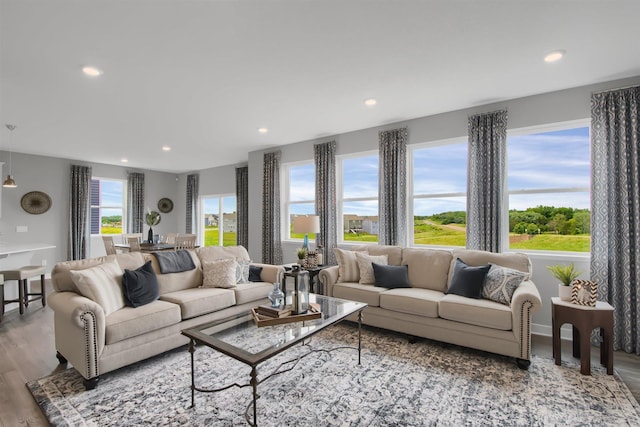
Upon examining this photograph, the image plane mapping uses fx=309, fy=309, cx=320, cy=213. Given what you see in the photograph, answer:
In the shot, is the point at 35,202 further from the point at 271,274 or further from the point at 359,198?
the point at 359,198

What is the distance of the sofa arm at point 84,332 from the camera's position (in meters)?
2.35

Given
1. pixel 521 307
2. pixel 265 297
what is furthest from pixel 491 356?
pixel 265 297

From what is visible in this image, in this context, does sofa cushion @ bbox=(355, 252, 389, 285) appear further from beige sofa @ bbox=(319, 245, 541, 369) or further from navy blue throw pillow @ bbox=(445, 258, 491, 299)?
navy blue throw pillow @ bbox=(445, 258, 491, 299)

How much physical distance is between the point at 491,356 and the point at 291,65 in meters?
3.38

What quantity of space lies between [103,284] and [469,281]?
3.53 m

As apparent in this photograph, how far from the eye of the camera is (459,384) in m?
2.45

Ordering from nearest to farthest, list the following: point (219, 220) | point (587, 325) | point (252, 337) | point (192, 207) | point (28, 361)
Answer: point (252, 337) → point (587, 325) → point (28, 361) → point (219, 220) → point (192, 207)

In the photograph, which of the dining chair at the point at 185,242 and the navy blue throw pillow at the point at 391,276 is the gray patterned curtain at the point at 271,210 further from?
the navy blue throw pillow at the point at 391,276

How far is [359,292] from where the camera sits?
3.67 metres

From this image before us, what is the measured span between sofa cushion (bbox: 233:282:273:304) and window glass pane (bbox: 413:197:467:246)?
2.33 meters

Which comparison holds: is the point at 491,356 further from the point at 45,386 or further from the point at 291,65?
the point at 45,386

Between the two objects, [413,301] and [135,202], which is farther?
[135,202]

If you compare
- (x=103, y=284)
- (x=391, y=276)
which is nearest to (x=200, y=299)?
(x=103, y=284)

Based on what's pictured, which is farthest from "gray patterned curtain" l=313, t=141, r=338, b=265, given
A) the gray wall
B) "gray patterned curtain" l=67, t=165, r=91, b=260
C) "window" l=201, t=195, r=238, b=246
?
"gray patterned curtain" l=67, t=165, r=91, b=260
